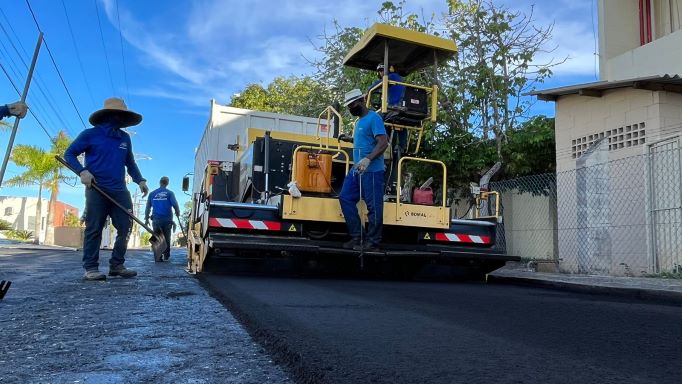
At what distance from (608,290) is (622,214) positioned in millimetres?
3721

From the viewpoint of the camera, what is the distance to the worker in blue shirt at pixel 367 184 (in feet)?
21.2

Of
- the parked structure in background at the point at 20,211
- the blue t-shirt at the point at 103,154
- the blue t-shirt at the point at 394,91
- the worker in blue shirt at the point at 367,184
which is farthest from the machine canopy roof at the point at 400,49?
the parked structure in background at the point at 20,211

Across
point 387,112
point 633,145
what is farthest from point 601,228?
point 387,112

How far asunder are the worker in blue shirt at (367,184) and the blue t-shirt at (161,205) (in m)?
6.00

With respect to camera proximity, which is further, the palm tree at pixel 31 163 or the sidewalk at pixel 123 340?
the palm tree at pixel 31 163

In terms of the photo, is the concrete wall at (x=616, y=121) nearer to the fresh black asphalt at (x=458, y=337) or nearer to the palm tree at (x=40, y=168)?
the fresh black asphalt at (x=458, y=337)

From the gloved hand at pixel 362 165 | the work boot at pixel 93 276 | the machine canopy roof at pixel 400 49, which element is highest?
the machine canopy roof at pixel 400 49

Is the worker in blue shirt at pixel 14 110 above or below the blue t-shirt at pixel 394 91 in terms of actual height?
below

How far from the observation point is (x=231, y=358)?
2557 mm

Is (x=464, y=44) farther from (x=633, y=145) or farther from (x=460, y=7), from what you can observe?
(x=633, y=145)

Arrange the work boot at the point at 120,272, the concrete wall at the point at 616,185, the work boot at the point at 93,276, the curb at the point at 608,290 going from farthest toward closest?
the concrete wall at the point at 616,185, the work boot at the point at 120,272, the work boot at the point at 93,276, the curb at the point at 608,290

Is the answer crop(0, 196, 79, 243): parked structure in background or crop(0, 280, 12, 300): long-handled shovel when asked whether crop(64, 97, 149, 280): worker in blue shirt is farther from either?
crop(0, 196, 79, 243): parked structure in background

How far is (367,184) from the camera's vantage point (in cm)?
648

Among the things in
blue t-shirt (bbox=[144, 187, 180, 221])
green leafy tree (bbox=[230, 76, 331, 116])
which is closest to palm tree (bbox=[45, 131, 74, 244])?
green leafy tree (bbox=[230, 76, 331, 116])
